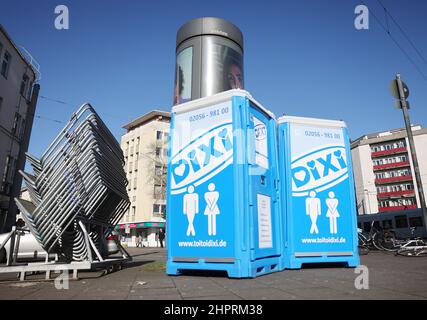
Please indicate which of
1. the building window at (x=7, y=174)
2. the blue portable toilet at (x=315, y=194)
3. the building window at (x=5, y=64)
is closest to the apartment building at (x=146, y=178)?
the building window at (x=7, y=174)

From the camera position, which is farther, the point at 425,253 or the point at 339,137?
the point at 425,253

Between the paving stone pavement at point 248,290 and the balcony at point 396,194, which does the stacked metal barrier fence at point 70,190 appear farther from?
the balcony at point 396,194

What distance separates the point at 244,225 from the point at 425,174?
63950 mm

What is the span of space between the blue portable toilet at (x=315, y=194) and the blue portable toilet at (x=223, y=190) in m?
0.39

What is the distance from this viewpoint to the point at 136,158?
51.3 metres

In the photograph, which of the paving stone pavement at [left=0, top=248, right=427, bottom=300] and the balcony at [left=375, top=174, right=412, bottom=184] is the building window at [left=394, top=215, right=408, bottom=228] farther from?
the balcony at [left=375, top=174, right=412, bottom=184]

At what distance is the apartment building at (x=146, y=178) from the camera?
150 ft

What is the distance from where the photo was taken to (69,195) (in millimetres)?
5484

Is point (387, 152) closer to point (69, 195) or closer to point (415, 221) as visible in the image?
point (415, 221)

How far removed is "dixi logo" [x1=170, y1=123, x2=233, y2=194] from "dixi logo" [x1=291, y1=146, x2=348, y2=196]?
1.82m

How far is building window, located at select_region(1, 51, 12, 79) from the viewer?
69.3 feet
